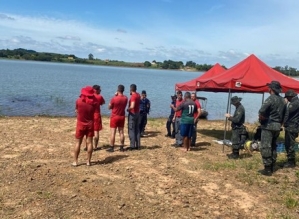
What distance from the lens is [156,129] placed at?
14805mm

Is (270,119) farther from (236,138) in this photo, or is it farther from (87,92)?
(87,92)

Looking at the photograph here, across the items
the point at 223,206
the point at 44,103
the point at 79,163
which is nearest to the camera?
the point at 223,206

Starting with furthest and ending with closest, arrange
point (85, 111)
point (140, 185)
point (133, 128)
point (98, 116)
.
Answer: point (133, 128)
point (98, 116)
point (85, 111)
point (140, 185)

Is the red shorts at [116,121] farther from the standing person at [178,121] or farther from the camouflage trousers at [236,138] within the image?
the camouflage trousers at [236,138]

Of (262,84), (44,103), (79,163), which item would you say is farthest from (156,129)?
(44,103)

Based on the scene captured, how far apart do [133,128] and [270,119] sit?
12.7 ft

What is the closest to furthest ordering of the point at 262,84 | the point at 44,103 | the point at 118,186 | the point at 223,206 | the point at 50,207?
1. the point at 50,207
2. the point at 223,206
3. the point at 118,186
4. the point at 262,84
5. the point at 44,103

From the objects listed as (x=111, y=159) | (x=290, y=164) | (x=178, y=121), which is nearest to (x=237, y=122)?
(x=290, y=164)

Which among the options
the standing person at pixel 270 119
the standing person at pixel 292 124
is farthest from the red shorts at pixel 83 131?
the standing person at pixel 292 124

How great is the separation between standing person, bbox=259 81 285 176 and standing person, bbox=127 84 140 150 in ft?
11.5

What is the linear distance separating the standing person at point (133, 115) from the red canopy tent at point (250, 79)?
2.75 metres

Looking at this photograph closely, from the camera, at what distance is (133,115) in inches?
391

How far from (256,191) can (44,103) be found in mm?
22053

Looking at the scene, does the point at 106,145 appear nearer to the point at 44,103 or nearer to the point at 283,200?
the point at 283,200
